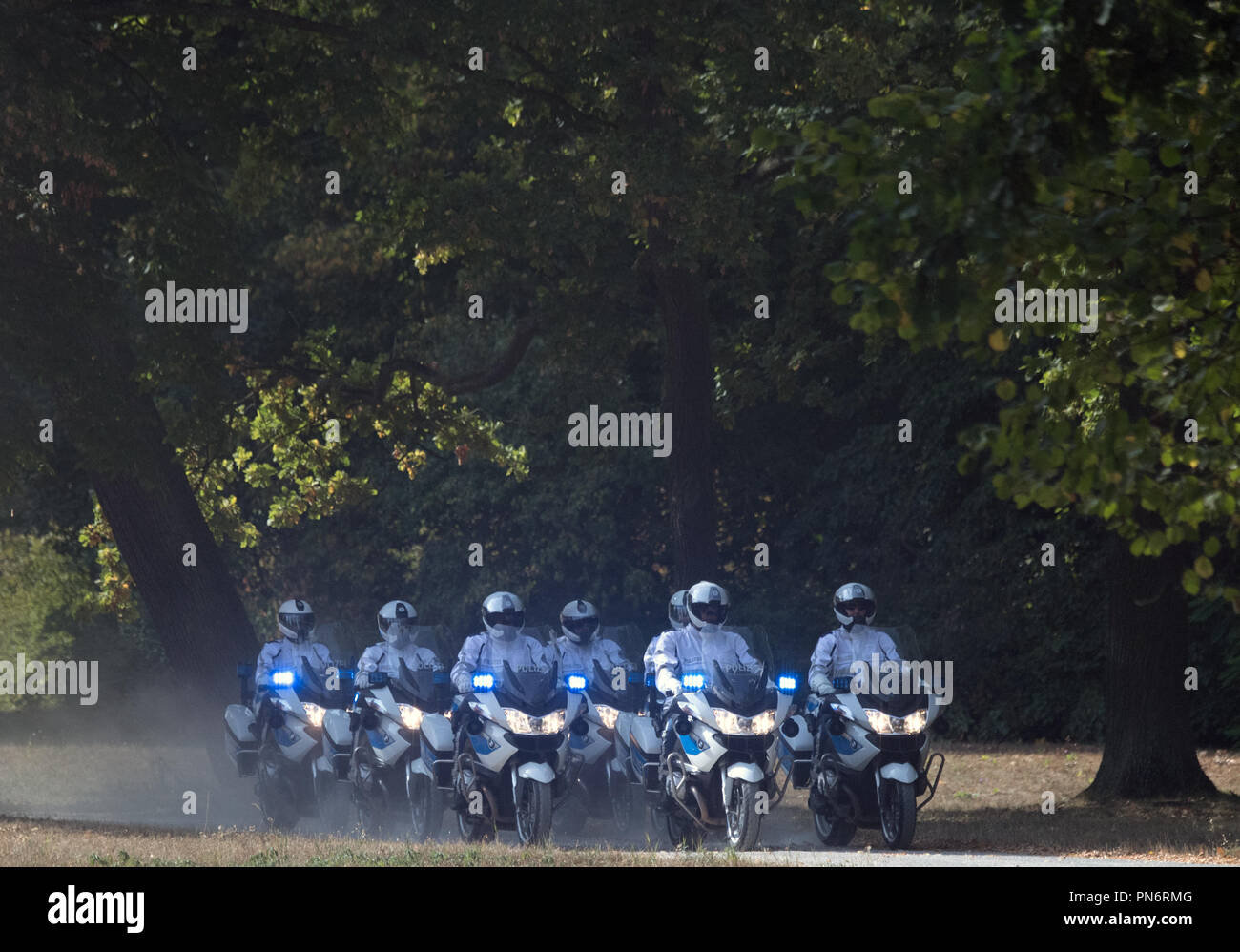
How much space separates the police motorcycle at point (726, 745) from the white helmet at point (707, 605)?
1.03ft

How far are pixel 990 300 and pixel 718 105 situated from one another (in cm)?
1323

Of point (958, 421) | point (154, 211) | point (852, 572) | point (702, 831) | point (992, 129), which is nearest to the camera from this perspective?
point (992, 129)

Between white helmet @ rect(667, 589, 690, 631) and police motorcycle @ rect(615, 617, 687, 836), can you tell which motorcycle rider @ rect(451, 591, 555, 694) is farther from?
white helmet @ rect(667, 589, 690, 631)

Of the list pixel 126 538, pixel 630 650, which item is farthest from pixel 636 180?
pixel 126 538

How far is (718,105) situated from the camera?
1884 centimetres

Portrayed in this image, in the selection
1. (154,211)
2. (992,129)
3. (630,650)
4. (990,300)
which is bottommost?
(630,650)

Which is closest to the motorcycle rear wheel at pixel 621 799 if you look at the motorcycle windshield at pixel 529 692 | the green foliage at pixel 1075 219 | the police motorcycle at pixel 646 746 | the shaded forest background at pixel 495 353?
the police motorcycle at pixel 646 746

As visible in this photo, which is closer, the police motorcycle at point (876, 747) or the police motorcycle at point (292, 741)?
the police motorcycle at point (876, 747)

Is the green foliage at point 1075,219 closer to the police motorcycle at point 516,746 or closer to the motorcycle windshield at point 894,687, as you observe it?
the motorcycle windshield at point 894,687

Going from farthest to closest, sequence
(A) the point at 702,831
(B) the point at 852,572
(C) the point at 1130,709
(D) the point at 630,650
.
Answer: (B) the point at 852,572 < (C) the point at 1130,709 < (D) the point at 630,650 < (A) the point at 702,831

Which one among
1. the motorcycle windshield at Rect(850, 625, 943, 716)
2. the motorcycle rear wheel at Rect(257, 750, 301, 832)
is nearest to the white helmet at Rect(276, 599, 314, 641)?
the motorcycle rear wheel at Rect(257, 750, 301, 832)

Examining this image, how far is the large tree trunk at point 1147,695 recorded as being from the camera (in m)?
17.3

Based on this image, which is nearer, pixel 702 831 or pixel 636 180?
pixel 702 831

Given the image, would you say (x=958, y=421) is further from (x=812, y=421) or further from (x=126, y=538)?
(x=126, y=538)
